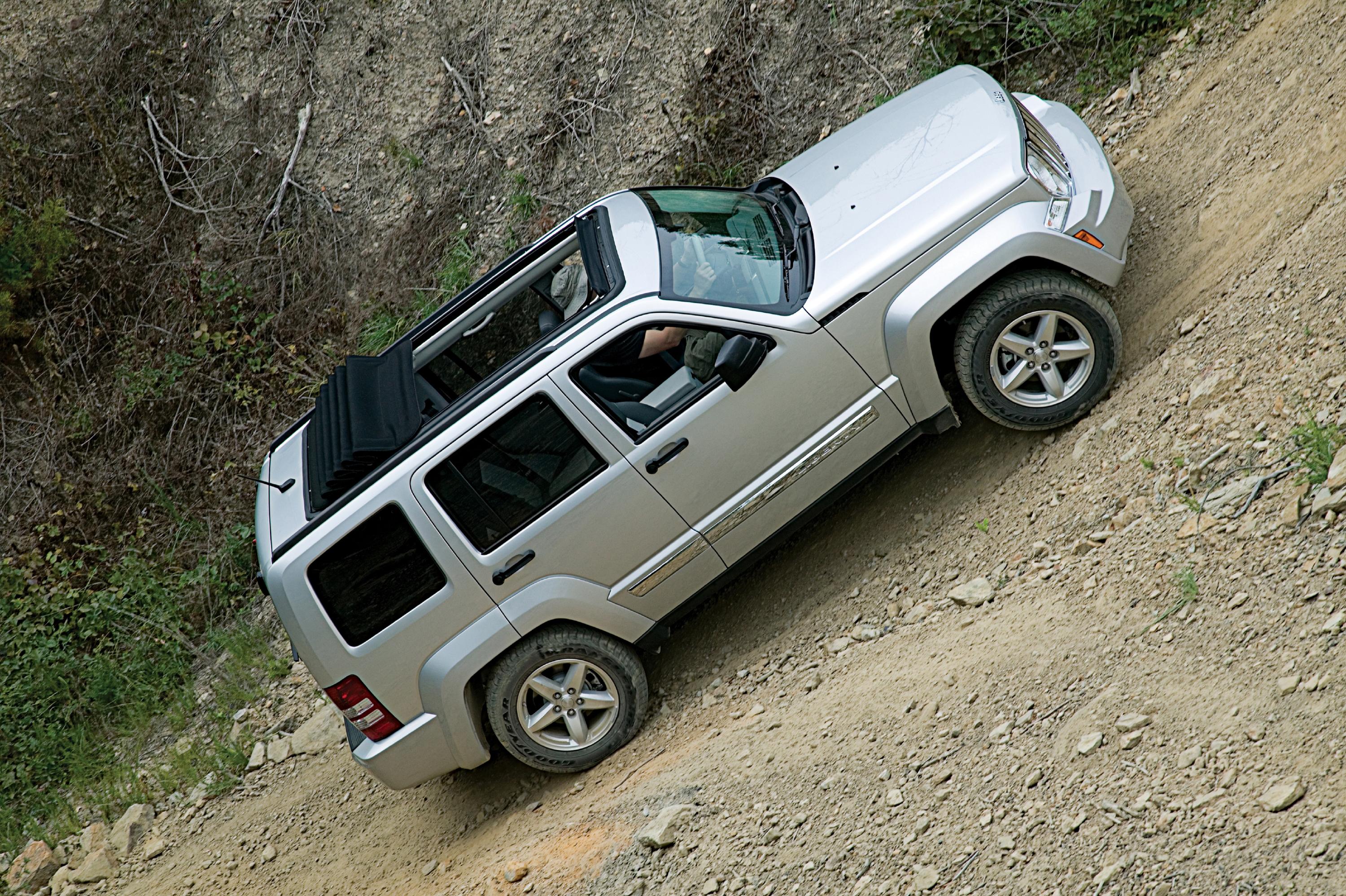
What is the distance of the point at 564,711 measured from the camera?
5363 mm

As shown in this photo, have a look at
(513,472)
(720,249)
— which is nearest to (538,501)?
(513,472)

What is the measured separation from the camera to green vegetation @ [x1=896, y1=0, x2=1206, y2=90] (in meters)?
7.23

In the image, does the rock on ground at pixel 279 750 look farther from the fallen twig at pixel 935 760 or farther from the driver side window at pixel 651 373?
the fallen twig at pixel 935 760

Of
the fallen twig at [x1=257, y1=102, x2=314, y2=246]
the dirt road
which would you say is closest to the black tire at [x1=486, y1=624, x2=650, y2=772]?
the dirt road

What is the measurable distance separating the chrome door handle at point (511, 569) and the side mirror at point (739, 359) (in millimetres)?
1249

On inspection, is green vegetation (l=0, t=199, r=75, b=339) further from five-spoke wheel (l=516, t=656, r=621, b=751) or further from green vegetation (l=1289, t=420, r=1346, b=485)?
green vegetation (l=1289, t=420, r=1346, b=485)

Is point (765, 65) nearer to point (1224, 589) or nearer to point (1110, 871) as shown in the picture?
point (1224, 589)

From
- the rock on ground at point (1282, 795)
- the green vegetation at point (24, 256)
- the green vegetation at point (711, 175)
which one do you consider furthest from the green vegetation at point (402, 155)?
the rock on ground at point (1282, 795)

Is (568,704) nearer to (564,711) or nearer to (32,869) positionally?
(564,711)

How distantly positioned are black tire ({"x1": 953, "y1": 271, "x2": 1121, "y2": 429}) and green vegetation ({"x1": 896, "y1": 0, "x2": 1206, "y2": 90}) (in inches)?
121

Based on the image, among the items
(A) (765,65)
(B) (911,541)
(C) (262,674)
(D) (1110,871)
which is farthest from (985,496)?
(C) (262,674)

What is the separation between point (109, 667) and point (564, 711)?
188 inches

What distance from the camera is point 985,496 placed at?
5.39m

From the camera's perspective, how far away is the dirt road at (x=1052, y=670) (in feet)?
11.1
